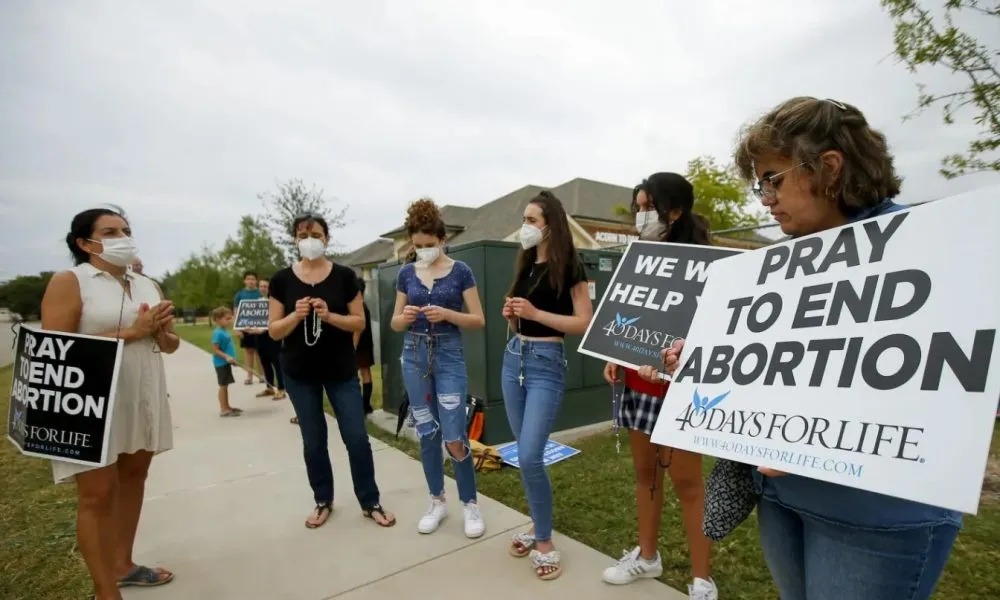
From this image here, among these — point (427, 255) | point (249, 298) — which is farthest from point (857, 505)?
point (249, 298)

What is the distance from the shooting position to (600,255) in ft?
18.1

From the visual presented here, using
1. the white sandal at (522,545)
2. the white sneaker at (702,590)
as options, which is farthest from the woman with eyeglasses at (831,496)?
the white sandal at (522,545)

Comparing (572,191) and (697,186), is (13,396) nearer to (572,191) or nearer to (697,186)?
(697,186)

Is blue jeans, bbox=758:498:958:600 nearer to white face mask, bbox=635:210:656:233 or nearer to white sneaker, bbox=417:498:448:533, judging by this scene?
white face mask, bbox=635:210:656:233

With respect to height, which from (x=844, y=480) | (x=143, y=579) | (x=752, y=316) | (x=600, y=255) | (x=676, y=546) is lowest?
(x=143, y=579)

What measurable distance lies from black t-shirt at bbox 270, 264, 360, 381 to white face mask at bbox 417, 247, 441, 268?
480 millimetres

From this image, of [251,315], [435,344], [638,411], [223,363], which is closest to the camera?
[638,411]

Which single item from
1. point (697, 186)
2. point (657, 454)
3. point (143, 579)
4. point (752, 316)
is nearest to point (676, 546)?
point (657, 454)

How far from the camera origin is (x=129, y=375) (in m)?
2.41

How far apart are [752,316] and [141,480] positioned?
3.03 m

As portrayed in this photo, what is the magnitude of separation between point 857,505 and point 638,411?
1.29m

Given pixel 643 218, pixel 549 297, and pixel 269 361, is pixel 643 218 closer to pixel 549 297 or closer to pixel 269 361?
pixel 549 297

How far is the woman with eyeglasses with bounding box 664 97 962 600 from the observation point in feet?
3.31

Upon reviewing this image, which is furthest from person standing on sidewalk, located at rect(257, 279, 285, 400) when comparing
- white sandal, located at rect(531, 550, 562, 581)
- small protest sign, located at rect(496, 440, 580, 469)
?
white sandal, located at rect(531, 550, 562, 581)
